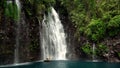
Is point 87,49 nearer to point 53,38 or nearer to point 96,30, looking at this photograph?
point 96,30

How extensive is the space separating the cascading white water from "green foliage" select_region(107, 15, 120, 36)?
22.1 ft

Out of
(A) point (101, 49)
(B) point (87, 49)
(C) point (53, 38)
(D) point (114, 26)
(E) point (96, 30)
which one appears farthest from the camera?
(C) point (53, 38)

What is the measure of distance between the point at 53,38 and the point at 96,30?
6128 millimetres

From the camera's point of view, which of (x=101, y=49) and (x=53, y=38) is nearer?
(x=101, y=49)

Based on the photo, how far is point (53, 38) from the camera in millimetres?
33844

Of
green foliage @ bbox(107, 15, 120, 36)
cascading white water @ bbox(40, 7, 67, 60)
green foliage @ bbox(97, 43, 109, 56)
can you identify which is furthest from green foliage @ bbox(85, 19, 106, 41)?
cascading white water @ bbox(40, 7, 67, 60)

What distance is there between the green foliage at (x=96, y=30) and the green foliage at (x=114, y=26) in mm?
682

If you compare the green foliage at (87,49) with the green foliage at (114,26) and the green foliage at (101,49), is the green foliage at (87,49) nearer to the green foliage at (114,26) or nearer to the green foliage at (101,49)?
the green foliage at (101,49)

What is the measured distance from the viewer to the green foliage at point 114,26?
28.6 m

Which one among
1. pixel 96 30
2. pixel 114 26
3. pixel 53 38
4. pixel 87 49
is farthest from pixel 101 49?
pixel 53 38

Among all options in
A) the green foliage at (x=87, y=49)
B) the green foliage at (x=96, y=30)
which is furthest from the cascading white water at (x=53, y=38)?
the green foliage at (x=96, y=30)

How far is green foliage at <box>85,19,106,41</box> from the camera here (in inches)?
1169

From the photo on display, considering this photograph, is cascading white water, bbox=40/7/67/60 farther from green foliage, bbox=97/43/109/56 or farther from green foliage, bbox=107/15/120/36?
green foliage, bbox=107/15/120/36

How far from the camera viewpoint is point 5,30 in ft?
87.1
